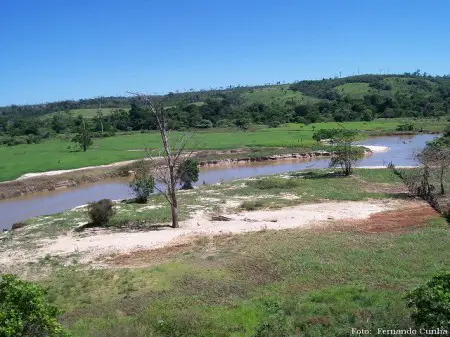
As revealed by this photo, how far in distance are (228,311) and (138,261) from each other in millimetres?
7426

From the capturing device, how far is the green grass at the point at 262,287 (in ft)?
38.4

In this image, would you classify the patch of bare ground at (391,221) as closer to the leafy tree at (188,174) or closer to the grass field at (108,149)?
the leafy tree at (188,174)

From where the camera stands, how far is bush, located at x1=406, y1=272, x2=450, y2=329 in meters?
8.55

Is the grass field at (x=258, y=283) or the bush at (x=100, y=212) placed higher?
the bush at (x=100, y=212)

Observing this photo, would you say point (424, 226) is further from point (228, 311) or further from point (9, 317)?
point (9, 317)

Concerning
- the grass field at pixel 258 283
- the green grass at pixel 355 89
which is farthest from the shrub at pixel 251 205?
the green grass at pixel 355 89

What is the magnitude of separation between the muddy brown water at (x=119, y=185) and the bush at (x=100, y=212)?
38.4ft

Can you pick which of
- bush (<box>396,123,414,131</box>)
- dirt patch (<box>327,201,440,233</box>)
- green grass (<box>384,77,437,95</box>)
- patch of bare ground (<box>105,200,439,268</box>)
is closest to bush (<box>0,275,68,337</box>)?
patch of bare ground (<box>105,200,439,268</box>)

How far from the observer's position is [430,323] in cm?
869

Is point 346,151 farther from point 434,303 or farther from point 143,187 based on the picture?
point 434,303

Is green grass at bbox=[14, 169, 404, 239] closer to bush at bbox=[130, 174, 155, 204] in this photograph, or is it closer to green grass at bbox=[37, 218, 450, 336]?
bush at bbox=[130, 174, 155, 204]

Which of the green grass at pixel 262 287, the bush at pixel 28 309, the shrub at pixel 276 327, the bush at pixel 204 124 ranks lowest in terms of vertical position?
the green grass at pixel 262 287

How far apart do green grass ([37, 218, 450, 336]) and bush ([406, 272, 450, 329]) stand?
67.7 inches

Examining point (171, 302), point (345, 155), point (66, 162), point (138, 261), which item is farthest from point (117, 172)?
point (171, 302)
